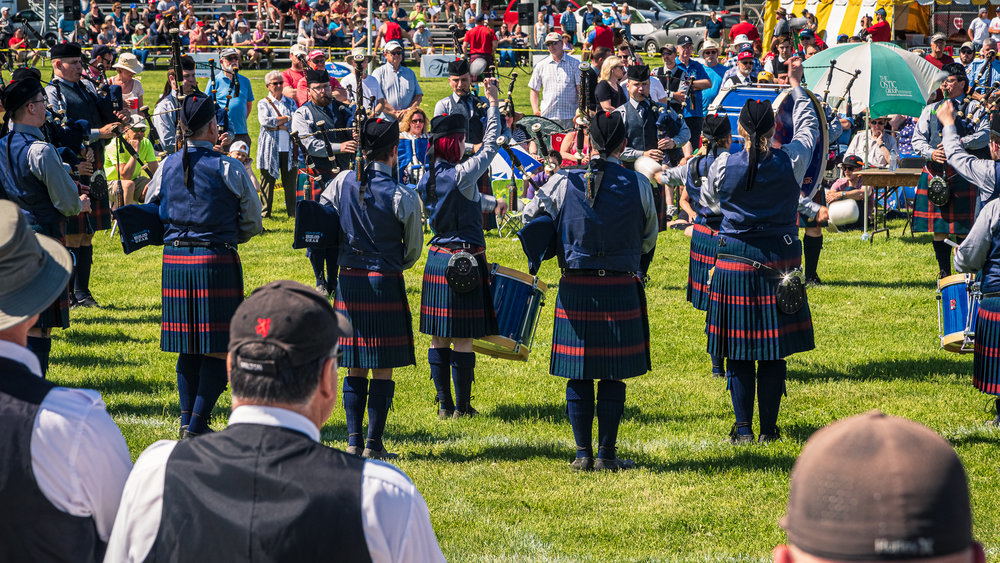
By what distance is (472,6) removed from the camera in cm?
3125

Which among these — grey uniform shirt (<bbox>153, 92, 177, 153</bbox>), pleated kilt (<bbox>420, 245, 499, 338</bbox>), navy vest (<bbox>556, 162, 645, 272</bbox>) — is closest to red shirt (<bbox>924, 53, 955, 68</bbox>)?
grey uniform shirt (<bbox>153, 92, 177, 153</bbox>)

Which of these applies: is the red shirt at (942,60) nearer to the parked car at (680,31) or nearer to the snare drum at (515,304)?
the snare drum at (515,304)

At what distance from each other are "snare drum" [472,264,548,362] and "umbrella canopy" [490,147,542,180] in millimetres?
5580

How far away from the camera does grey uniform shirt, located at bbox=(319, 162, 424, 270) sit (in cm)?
568

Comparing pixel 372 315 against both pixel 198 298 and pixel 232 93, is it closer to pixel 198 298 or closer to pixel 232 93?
pixel 198 298

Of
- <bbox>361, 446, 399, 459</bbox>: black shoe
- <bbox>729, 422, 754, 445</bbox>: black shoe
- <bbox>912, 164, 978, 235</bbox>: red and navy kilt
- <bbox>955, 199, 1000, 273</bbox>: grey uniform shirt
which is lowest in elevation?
<bbox>729, 422, 754, 445</bbox>: black shoe

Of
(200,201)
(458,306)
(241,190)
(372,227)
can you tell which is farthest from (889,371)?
(200,201)

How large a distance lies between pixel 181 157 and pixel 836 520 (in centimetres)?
504

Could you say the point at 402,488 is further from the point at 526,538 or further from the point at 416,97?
the point at 416,97

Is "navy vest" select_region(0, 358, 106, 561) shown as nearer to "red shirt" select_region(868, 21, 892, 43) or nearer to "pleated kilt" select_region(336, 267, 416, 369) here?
"pleated kilt" select_region(336, 267, 416, 369)

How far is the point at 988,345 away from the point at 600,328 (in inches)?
75.9

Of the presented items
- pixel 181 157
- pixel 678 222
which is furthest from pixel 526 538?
pixel 678 222

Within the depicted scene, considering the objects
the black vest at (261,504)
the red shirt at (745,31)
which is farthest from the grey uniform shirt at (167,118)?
the red shirt at (745,31)

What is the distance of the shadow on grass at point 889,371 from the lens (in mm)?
7523
